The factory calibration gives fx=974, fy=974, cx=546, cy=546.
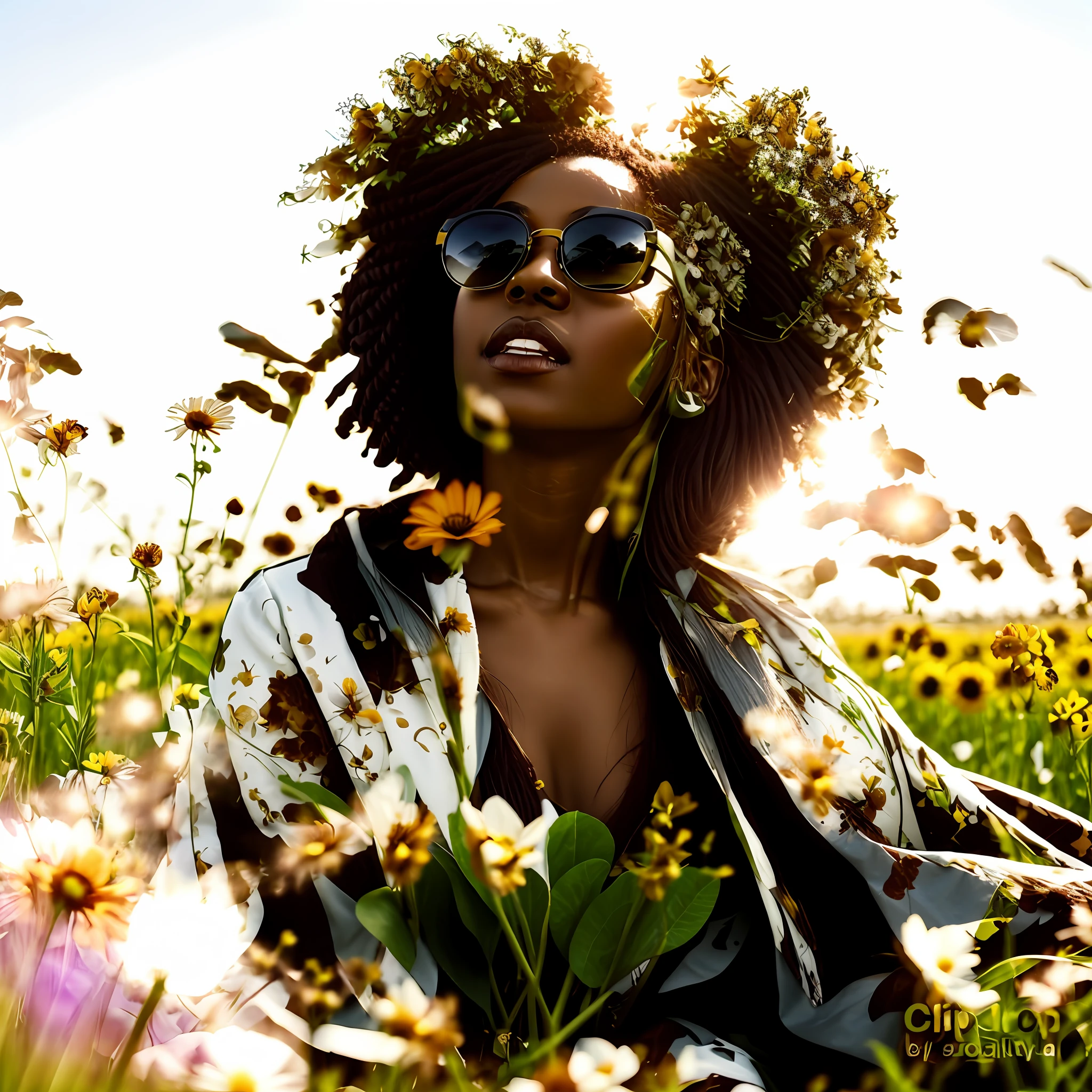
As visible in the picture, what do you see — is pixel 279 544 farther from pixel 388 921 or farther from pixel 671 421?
pixel 388 921

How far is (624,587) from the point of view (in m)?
1.68

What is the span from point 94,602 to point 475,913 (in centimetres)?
77

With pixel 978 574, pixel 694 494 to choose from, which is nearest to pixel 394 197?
pixel 694 494

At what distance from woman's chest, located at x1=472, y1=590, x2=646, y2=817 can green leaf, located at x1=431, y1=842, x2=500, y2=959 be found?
39cm

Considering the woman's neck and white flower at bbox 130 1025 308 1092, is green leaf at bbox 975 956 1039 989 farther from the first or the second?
the woman's neck

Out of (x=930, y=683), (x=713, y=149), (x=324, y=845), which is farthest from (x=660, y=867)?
(x=930, y=683)

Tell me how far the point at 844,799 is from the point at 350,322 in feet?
3.90

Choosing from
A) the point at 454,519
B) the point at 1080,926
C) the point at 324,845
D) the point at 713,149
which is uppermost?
the point at 713,149

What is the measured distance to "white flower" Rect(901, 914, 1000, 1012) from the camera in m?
0.85

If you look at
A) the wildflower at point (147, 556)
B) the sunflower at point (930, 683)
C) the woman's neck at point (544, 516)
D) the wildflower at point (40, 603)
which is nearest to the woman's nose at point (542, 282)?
the woman's neck at point (544, 516)

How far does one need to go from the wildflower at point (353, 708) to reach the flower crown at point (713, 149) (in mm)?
835

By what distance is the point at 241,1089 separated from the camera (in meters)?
0.58

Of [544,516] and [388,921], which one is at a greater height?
[544,516]

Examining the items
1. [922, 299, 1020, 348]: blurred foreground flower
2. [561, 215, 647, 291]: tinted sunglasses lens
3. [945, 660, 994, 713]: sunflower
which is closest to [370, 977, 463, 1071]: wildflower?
[922, 299, 1020, 348]: blurred foreground flower
